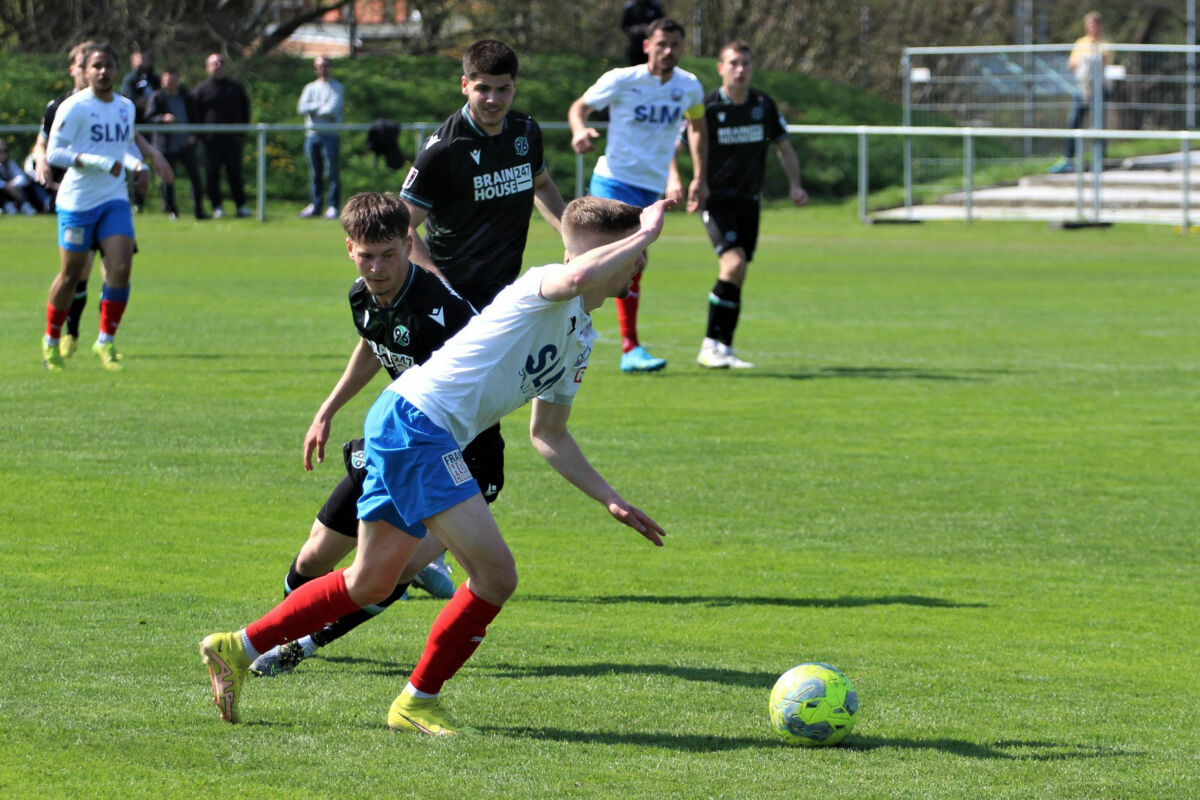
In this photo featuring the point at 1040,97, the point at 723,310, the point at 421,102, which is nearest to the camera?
the point at 723,310

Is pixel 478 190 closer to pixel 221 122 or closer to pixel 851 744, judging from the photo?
pixel 851 744

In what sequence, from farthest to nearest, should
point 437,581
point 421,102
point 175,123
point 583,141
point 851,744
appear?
point 421,102 → point 175,123 → point 583,141 → point 437,581 → point 851,744

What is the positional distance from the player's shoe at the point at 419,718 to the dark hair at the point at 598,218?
144cm

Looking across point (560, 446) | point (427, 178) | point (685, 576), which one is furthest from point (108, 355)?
point (560, 446)

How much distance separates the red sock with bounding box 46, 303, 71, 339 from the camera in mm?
12992

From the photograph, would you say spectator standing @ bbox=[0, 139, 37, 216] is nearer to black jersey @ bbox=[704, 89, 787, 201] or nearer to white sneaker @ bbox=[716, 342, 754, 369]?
black jersey @ bbox=[704, 89, 787, 201]

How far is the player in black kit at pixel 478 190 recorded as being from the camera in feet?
26.0

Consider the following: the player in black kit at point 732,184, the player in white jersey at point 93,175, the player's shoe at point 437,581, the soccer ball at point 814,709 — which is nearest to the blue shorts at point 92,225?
the player in white jersey at point 93,175

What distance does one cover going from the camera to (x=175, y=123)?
90.6 ft

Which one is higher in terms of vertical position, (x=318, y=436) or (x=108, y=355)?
(x=318, y=436)

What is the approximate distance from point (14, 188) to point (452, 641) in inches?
999

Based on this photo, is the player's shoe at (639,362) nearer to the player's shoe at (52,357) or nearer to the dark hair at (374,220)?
the player's shoe at (52,357)

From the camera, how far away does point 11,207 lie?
28.7m

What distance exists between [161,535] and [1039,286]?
1435cm
